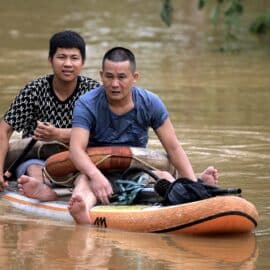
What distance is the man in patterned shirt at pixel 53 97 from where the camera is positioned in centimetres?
791

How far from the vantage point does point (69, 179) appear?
7.61 meters

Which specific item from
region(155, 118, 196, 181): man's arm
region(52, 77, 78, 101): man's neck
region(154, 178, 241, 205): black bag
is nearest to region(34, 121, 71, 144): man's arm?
region(52, 77, 78, 101): man's neck

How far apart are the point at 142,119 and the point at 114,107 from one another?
0.20 m

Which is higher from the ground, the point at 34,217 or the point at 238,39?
the point at 238,39

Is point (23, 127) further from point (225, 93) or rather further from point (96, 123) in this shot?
point (225, 93)

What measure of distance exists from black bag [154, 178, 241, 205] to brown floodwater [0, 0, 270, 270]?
0.27 metres

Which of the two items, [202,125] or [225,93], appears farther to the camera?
[225,93]

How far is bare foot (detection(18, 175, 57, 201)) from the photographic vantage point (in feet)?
25.0

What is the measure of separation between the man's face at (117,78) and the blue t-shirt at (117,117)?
0.13 meters

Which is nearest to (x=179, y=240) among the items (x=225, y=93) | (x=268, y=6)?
(x=225, y=93)

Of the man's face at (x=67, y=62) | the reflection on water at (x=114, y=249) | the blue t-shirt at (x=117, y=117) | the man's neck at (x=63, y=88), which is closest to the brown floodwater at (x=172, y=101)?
the reflection on water at (x=114, y=249)

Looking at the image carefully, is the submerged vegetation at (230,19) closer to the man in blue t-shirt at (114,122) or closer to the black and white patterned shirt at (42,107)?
the black and white patterned shirt at (42,107)

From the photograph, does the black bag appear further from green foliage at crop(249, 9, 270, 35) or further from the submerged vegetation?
green foliage at crop(249, 9, 270, 35)

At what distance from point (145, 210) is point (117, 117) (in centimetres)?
81
